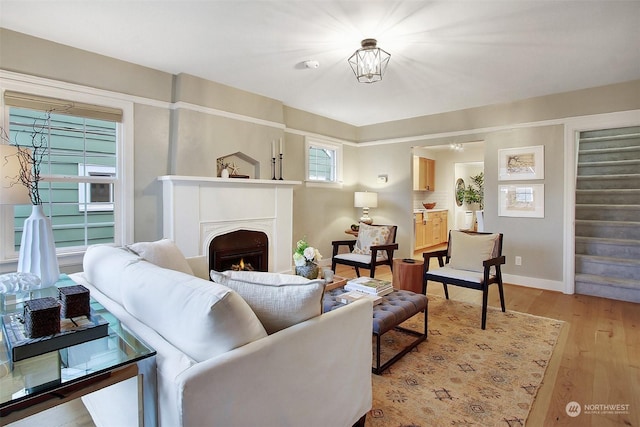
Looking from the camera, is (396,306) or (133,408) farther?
(396,306)

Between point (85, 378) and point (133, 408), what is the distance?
0.84 feet

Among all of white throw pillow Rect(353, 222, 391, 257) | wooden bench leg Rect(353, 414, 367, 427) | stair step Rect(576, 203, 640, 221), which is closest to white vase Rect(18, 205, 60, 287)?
wooden bench leg Rect(353, 414, 367, 427)

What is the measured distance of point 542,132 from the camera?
4352 mm

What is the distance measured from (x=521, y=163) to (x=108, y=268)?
4.85 m

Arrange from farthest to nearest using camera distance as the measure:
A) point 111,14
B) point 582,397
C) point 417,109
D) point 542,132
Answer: point 417,109
point 542,132
point 111,14
point 582,397

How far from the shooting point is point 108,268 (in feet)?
6.16

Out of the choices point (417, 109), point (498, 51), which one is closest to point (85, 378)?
point (498, 51)

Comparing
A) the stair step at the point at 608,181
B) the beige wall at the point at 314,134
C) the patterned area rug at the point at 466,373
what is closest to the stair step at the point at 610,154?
the stair step at the point at 608,181

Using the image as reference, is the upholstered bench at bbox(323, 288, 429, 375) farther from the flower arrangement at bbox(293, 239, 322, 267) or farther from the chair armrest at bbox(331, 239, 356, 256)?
the chair armrest at bbox(331, 239, 356, 256)

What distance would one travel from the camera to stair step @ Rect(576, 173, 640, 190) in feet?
16.2

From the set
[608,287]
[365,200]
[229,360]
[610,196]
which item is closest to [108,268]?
[229,360]

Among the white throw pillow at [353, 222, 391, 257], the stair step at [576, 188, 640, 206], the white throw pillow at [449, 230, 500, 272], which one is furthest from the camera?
the stair step at [576, 188, 640, 206]

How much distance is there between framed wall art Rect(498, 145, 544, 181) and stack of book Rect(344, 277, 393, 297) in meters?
2.98

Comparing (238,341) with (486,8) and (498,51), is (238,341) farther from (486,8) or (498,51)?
(498,51)
